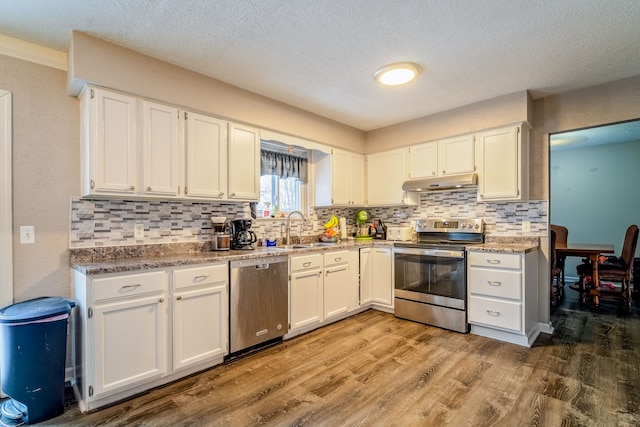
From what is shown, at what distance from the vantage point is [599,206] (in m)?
5.73

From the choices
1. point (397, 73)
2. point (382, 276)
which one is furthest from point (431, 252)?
point (397, 73)

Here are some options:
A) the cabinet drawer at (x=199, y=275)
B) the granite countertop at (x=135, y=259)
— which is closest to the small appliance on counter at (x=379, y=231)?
the granite countertop at (x=135, y=259)

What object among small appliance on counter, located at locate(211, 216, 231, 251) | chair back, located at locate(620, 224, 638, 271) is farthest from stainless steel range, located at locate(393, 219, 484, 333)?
chair back, located at locate(620, 224, 638, 271)

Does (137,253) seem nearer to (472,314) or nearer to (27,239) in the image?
(27,239)

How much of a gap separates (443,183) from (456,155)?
0.35m

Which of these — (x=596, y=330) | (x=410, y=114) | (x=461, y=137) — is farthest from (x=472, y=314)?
(x=410, y=114)

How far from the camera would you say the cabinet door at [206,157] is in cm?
265

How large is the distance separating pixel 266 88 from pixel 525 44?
7.01 ft

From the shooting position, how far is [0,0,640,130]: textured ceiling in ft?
6.16

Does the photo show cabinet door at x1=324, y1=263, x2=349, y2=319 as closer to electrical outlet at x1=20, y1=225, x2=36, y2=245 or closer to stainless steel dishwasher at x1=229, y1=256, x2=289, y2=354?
stainless steel dishwasher at x1=229, y1=256, x2=289, y2=354

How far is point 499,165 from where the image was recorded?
3291 millimetres

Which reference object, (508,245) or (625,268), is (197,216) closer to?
(508,245)

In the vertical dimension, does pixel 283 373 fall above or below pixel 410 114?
below

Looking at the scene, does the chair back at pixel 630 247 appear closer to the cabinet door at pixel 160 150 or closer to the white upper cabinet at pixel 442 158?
the white upper cabinet at pixel 442 158
